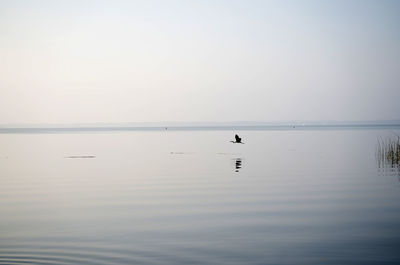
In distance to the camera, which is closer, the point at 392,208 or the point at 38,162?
the point at 392,208

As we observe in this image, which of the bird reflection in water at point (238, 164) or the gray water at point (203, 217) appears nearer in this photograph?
the gray water at point (203, 217)

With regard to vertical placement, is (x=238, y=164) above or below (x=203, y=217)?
above

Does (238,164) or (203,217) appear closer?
(203,217)

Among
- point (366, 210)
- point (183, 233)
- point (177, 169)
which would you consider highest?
point (177, 169)

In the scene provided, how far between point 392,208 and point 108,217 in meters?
10.1

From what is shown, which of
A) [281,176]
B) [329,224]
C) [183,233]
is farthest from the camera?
[281,176]

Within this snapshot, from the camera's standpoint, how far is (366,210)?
18.4 meters

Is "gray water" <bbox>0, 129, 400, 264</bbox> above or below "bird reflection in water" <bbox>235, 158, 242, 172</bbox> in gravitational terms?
below

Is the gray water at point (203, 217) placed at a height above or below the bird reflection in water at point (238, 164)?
below

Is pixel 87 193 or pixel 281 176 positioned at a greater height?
pixel 281 176

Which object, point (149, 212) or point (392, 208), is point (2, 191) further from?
point (392, 208)

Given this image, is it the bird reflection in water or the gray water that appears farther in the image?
the bird reflection in water

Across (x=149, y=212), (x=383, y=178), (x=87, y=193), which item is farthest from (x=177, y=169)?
(x=149, y=212)

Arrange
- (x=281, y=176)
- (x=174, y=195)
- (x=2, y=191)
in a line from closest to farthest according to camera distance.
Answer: (x=174, y=195) → (x=2, y=191) → (x=281, y=176)
